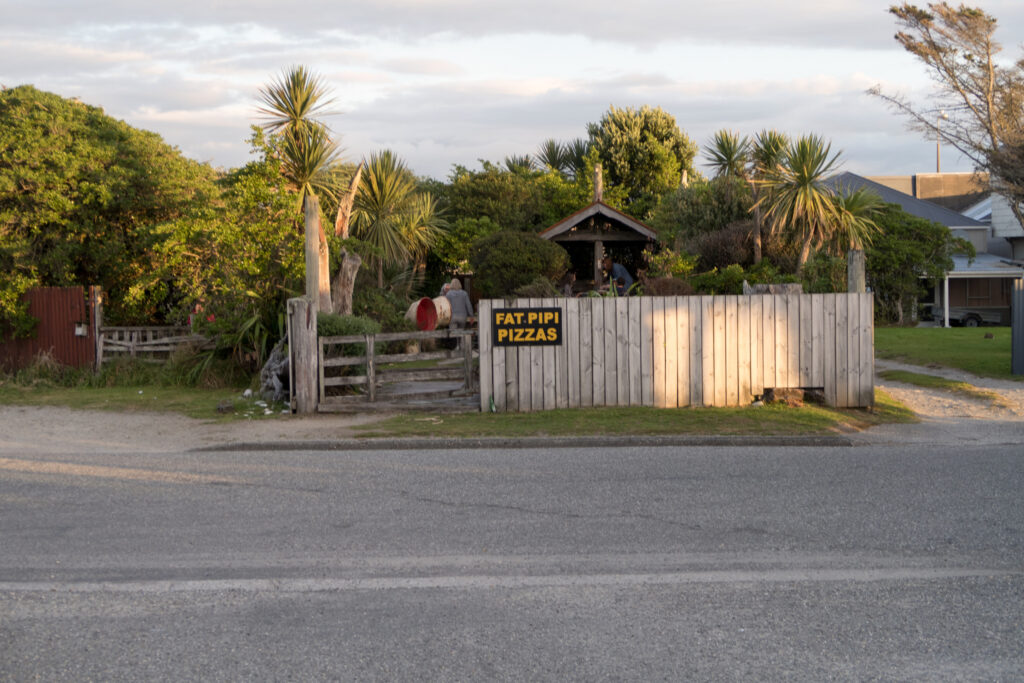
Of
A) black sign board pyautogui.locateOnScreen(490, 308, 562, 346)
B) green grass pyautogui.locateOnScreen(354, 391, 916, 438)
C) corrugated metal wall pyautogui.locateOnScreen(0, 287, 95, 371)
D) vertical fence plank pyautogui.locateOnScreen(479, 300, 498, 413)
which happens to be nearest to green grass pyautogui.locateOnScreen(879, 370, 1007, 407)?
green grass pyautogui.locateOnScreen(354, 391, 916, 438)

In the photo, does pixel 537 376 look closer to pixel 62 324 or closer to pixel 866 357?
pixel 866 357

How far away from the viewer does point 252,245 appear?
18.5 m

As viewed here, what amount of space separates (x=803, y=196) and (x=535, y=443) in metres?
14.8

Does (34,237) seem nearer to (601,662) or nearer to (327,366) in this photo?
(327,366)

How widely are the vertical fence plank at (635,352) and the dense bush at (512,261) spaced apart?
1191 cm

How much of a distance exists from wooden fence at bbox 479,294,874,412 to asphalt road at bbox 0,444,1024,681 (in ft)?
14.1

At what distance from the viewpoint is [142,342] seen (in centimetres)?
1877

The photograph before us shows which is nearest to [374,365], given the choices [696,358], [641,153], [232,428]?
[232,428]

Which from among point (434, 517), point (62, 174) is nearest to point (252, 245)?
point (62, 174)

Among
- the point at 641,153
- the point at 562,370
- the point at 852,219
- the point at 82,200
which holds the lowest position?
the point at 562,370

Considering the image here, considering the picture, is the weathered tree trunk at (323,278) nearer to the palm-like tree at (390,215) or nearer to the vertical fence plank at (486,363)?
the vertical fence plank at (486,363)

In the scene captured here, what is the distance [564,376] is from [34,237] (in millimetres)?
12866

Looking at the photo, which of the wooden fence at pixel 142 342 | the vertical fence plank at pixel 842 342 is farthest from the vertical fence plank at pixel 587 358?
the wooden fence at pixel 142 342

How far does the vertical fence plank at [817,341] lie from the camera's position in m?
13.8
